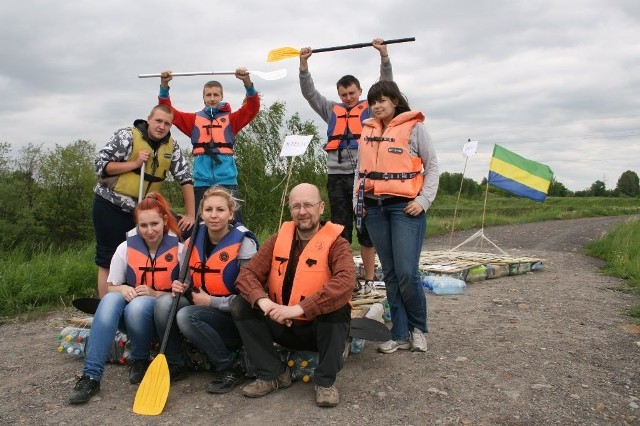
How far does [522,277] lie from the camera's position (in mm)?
7598

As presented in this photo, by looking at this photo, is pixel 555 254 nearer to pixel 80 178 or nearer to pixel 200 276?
pixel 200 276

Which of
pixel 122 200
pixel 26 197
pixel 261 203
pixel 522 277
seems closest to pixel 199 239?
pixel 122 200

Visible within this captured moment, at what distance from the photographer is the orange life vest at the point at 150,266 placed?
3605 mm

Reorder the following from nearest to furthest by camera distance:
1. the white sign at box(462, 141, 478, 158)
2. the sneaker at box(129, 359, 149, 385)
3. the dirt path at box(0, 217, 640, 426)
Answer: the dirt path at box(0, 217, 640, 426), the sneaker at box(129, 359, 149, 385), the white sign at box(462, 141, 478, 158)

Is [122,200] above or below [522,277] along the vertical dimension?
above

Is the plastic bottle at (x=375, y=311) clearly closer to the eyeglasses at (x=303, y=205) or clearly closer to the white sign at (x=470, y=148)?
the eyeglasses at (x=303, y=205)

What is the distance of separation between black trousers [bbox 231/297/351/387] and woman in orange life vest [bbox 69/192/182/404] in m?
0.62

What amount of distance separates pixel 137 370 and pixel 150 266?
0.66 m

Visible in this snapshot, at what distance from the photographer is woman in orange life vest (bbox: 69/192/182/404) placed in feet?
10.9

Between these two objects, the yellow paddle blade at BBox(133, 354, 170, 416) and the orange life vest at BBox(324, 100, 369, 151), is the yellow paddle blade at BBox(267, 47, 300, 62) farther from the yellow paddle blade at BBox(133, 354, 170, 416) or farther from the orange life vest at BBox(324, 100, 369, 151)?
the yellow paddle blade at BBox(133, 354, 170, 416)

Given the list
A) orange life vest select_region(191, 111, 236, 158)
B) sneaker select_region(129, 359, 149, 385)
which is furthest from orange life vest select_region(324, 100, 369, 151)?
sneaker select_region(129, 359, 149, 385)

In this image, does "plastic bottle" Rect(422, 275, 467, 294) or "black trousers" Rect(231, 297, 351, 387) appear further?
"plastic bottle" Rect(422, 275, 467, 294)

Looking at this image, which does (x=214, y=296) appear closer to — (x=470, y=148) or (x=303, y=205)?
(x=303, y=205)

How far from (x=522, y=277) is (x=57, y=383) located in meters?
6.09
